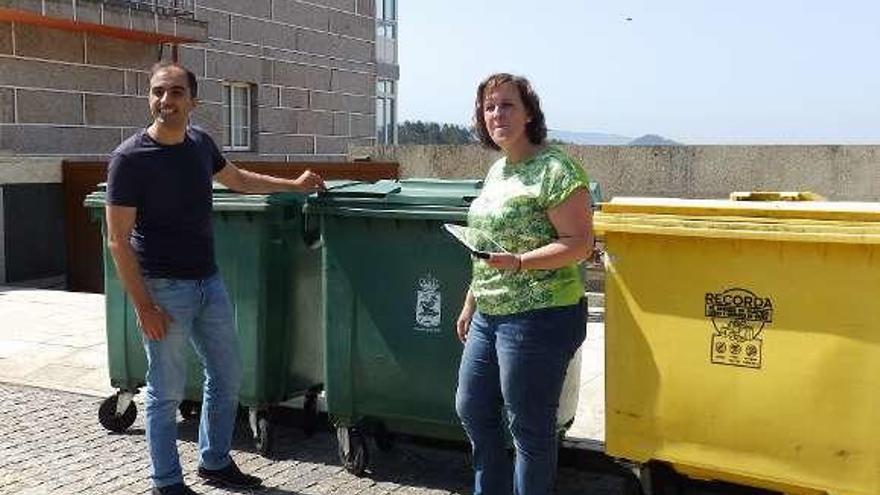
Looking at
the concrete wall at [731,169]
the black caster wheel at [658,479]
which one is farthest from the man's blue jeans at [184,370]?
the concrete wall at [731,169]

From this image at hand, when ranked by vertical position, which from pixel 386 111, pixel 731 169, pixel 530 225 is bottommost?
pixel 530 225

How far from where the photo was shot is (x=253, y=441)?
492cm

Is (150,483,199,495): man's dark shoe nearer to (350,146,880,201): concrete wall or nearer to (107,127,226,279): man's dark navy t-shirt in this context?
(107,127,226,279): man's dark navy t-shirt

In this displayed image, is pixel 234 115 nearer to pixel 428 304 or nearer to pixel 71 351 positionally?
pixel 71 351

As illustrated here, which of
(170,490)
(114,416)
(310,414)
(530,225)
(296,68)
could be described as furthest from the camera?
(296,68)

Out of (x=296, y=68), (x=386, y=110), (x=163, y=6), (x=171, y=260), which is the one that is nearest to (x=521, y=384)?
(x=171, y=260)

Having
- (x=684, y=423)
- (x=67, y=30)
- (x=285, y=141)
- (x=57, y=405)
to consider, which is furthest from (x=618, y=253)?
(x=285, y=141)

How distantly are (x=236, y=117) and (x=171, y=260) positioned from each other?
13.8 metres

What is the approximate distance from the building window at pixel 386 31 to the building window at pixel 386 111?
1.89 ft

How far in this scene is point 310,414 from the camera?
4820mm

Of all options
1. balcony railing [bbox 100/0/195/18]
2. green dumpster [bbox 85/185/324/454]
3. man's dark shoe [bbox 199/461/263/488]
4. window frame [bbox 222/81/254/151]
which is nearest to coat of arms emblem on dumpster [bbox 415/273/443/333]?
green dumpster [bbox 85/185/324/454]

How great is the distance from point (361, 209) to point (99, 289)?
26.6 ft

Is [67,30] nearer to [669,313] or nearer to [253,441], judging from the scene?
[253,441]

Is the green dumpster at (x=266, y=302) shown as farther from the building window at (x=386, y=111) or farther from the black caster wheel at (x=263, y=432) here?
the building window at (x=386, y=111)
